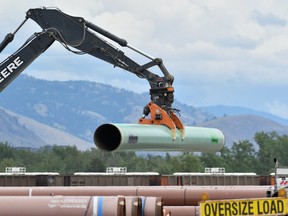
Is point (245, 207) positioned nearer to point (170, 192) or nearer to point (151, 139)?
point (151, 139)

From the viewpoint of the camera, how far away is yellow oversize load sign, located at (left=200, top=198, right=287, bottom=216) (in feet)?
77.8

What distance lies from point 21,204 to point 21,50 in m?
14.0

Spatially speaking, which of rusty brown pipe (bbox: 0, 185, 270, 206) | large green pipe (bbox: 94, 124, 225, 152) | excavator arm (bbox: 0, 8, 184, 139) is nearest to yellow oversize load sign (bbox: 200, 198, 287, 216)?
large green pipe (bbox: 94, 124, 225, 152)

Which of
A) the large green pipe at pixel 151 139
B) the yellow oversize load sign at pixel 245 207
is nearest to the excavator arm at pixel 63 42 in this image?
the large green pipe at pixel 151 139

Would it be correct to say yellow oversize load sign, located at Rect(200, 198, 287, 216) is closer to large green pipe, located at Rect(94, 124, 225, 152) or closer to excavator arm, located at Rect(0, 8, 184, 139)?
large green pipe, located at Rect(94, 124, 225, 152)

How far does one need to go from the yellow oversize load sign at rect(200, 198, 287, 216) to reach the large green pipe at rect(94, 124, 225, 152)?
27.1 feet

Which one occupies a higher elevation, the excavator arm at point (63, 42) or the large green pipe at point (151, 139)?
the excavator arm at point (63, 42)

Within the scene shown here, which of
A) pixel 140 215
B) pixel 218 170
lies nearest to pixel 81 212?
pixel 140 215

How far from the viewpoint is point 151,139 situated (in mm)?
32688

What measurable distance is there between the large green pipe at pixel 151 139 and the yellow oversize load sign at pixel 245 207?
8.26 m

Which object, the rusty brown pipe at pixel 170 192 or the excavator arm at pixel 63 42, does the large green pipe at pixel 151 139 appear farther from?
the rusty brown pipe at pixel 170 192

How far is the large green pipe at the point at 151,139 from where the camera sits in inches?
1257

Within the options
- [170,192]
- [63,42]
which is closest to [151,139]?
[63,42]

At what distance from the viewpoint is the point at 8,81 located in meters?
39.0
